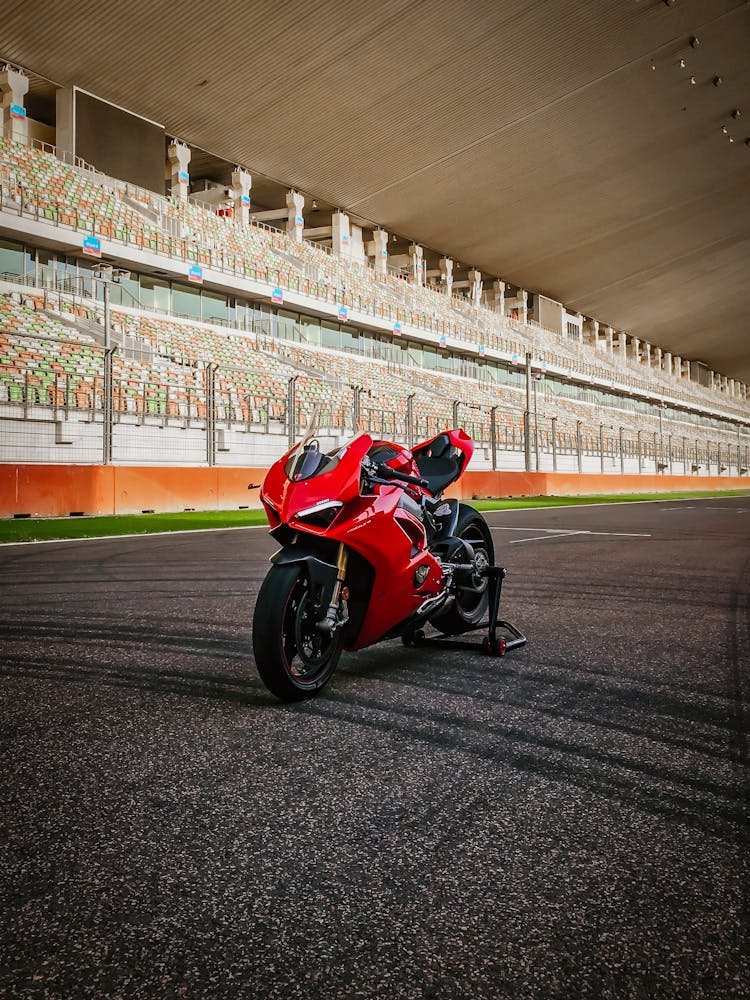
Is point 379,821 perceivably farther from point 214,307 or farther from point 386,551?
point 214,307

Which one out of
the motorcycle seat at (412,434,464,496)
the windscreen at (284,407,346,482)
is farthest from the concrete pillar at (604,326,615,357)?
the windscreen at (284,407,346,482)

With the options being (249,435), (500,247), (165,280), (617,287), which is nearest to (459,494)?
(249,435)

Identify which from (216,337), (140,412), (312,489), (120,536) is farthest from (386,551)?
(216,337)

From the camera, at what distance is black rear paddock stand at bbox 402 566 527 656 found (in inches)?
161

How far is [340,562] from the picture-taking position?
3.25 meters

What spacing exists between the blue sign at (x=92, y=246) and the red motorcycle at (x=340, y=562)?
89.6 feet

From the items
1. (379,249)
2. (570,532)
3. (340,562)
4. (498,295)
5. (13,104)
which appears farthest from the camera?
(498,295)

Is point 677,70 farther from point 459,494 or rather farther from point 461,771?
point 461,771

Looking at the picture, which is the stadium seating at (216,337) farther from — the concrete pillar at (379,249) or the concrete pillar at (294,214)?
the concrete pillar at (379,249)

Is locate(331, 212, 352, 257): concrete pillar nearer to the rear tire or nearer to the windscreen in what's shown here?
the rear tire

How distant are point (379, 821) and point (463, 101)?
40.0 metres

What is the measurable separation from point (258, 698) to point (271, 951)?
178 cm

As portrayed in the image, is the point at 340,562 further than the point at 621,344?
No

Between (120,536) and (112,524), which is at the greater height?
(112,524)
